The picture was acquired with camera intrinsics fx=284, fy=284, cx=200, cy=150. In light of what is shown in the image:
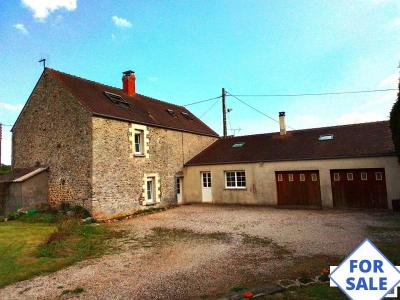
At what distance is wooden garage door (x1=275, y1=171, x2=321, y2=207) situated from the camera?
15352 mm

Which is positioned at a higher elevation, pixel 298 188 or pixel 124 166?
pixel 124 166

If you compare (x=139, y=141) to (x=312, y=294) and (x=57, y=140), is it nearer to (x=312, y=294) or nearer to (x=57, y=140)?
(x=57, y=140)

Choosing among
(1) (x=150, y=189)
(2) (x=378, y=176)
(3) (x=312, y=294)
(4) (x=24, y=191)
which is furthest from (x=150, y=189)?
(3) (x=312, y=294)

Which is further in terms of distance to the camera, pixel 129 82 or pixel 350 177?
pixel 129 82

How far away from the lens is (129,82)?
2017 cm

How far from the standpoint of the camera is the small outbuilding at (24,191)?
1388 centimetres

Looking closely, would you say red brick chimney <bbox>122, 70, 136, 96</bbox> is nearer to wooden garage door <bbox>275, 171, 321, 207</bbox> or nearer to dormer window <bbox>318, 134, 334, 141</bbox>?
wooden garage door <bbox>275, 171, 321, 207</bbox>

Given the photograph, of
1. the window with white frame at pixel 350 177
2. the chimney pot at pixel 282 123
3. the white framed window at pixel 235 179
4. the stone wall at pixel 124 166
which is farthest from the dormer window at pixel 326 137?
the stone wall at pixel 124 166

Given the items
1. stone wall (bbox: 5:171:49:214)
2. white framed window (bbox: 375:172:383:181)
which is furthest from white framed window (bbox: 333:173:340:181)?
stone wall (bbox: 5:171:49:214)

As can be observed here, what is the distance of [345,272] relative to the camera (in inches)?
135

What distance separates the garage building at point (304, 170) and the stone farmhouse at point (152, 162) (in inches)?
2.0

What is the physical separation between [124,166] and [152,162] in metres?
2.28

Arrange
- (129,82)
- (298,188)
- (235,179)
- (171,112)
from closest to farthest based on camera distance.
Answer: (298,188), (235,179), (129,82), (171,112)

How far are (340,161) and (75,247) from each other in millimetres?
12745
